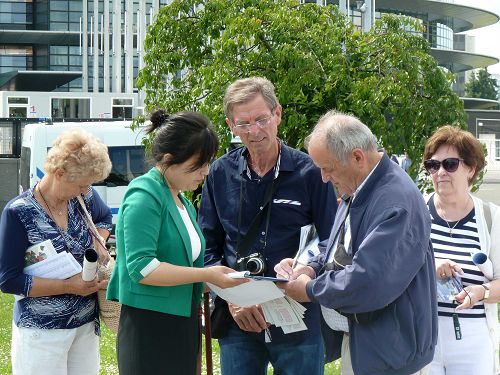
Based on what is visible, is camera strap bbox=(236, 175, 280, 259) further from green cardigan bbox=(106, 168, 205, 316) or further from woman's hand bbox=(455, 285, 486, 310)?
woman's hand bbox=(455, 285, 486, 310)

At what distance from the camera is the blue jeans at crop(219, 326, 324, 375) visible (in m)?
4.32

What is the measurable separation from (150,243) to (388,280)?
101 centimetres

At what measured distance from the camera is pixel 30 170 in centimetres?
1998

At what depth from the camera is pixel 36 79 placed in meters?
73.5

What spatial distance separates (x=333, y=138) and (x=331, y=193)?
0.80 m

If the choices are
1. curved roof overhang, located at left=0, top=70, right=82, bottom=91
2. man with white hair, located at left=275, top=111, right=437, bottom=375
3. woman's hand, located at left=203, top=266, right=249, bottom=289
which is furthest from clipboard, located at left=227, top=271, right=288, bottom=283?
curved roof overhang, located at left=0, top=70, right=82, bottom=91

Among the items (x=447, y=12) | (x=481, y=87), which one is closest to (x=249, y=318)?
(x=447, y=12)

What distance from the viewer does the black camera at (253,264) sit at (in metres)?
4.27

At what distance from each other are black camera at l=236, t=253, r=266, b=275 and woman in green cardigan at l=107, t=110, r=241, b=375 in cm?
32

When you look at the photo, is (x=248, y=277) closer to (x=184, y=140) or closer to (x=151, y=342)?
(x=151, y=342)

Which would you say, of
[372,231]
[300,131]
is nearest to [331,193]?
[372,231]

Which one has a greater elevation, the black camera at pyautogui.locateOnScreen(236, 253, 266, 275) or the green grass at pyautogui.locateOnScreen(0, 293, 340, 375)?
the black camera at pyautogui.locateOnScreen(236, 253, 266, 275)

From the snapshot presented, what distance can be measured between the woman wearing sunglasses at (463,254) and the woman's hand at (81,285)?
5.36ft

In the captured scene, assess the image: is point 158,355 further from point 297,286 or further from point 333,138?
point 333,138
